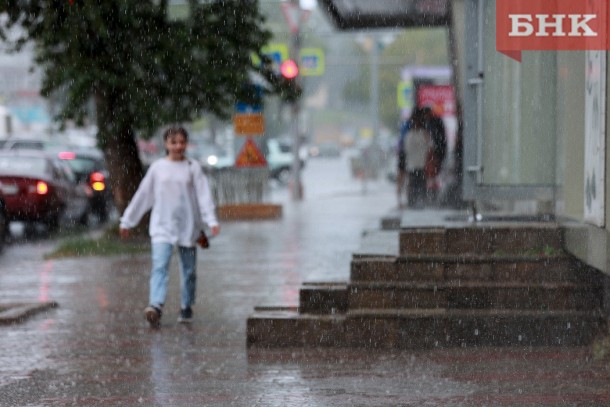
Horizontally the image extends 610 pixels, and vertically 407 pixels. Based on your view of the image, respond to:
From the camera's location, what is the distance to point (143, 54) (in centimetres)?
1906

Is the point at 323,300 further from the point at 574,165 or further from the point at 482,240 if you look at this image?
the point at 574,165

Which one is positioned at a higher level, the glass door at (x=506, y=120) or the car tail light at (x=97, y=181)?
the glass door at (x=506, y=120)

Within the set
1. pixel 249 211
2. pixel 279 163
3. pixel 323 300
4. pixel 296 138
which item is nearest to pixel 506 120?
pixel 323 300

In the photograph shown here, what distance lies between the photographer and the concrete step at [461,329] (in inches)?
392

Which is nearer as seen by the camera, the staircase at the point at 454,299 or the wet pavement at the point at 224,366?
the wet pavement at the point at 224,366

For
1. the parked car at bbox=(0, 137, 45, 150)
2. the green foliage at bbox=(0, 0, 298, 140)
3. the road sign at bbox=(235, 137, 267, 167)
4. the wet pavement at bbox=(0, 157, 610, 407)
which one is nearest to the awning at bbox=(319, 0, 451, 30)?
the green foliage at bbox=(0, 0, 298, 140)

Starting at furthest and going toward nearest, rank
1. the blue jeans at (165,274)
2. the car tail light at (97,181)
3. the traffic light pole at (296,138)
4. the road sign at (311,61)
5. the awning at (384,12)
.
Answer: the road sign at (311,61)
the traffic light pole at (296,138)
the car tail light at (97,181)
the awning at (384,12)
the blue jeans at (165,274)

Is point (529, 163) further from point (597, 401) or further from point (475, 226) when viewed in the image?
point (597, 401)

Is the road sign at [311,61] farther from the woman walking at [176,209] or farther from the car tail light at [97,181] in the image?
the woman walking at [176,209]

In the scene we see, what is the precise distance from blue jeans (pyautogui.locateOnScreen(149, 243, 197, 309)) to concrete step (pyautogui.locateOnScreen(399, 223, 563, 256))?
84.5 inches

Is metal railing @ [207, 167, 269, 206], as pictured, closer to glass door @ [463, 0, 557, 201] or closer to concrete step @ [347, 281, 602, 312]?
glass door @ [463, 0, 557, 201]

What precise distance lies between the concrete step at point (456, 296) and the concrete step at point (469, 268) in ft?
0.44

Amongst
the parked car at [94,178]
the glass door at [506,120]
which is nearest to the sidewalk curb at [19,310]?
the glass door at [506,120]

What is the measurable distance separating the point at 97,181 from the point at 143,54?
35.3ft
